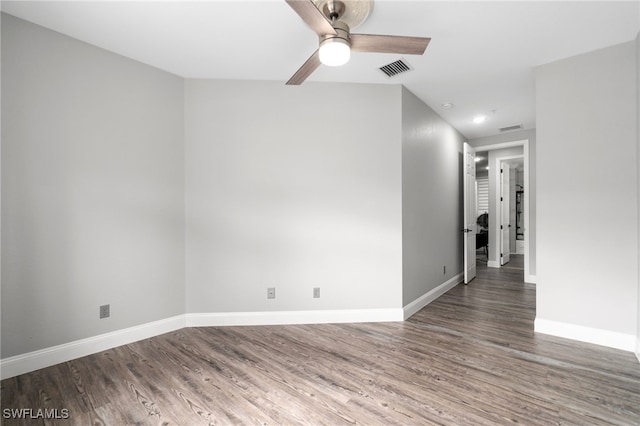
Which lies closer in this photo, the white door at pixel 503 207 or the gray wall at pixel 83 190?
the gray wall at pixel 83 190

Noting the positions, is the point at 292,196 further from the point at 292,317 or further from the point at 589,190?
the point at 589,190

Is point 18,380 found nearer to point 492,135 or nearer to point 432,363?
point 432,363

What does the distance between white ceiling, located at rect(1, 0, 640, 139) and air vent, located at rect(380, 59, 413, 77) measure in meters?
0.07

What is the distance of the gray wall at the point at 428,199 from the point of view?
3450 mm

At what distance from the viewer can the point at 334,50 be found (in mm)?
1760

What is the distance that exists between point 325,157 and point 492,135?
13.1 feet

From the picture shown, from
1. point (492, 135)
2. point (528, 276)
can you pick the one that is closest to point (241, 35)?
point (492, 135)

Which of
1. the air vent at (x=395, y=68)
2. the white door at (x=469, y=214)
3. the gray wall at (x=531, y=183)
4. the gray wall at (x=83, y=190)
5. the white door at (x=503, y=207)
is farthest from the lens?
the white door at (x=503, y=207)

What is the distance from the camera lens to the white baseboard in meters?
3.40

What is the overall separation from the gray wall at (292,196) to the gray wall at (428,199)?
8.3 inches

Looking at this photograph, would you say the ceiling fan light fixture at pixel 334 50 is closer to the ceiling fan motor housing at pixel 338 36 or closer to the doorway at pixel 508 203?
the ceiling fan motor housing at pixel 338 36

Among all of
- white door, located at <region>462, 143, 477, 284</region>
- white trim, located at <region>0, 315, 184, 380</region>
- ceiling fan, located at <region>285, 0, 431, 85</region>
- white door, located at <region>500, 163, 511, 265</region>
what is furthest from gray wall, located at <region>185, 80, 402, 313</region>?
white door, located at <region>500, 163, 511, 265</region>

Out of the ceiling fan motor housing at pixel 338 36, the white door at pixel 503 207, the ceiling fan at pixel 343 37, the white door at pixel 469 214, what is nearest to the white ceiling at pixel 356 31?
the ceiling fan at pixel 343 37

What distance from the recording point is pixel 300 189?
324 centimetres
